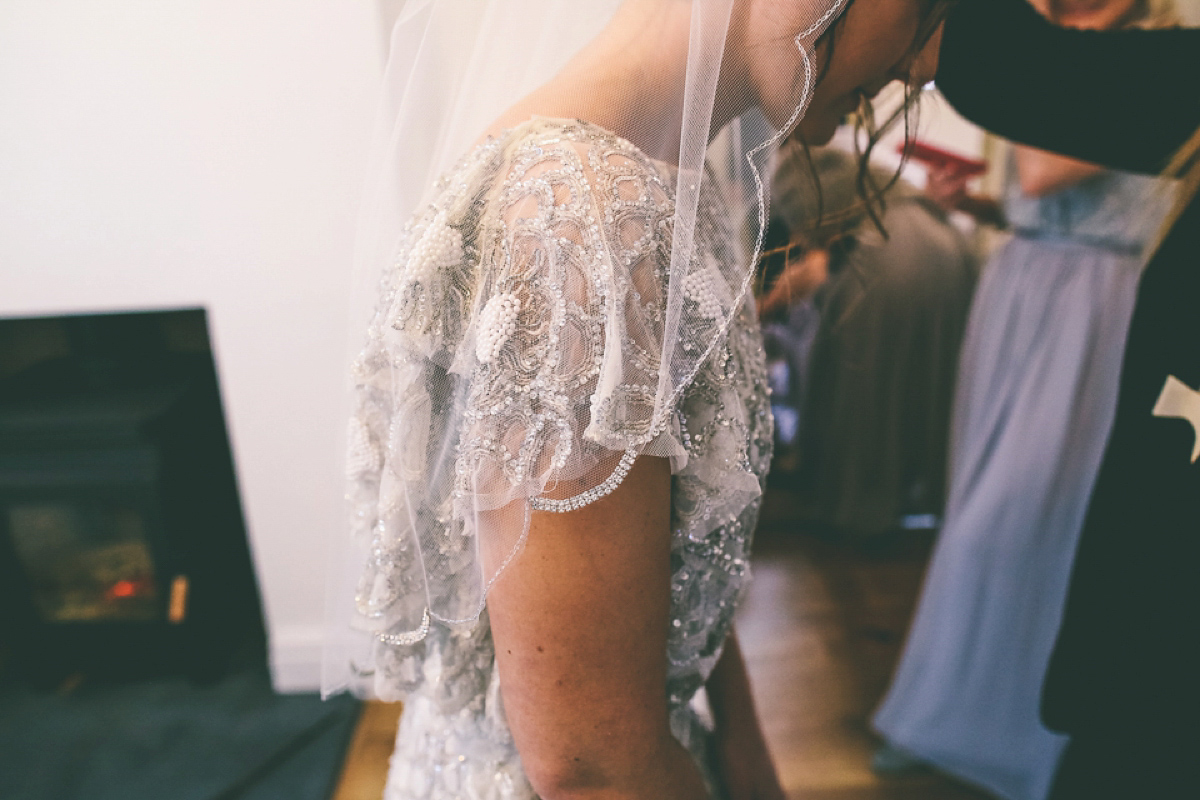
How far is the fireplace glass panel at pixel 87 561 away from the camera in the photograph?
1.68 meters

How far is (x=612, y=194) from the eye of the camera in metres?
0.48

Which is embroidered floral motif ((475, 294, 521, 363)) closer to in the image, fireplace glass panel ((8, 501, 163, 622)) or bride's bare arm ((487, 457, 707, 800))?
bride's bare arm ((487, 457, 707, 800))

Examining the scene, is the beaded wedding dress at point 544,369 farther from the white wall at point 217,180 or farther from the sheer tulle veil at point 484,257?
the white wall at point 217,180

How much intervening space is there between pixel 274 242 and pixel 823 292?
55.8 inches

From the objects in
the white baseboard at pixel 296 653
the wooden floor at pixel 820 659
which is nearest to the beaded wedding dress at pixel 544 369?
the wooden floor at pixel 820 659

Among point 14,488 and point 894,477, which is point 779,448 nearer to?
point 894,477

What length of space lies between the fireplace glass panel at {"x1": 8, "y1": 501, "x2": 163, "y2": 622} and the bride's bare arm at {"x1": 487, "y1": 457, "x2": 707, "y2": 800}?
157cm

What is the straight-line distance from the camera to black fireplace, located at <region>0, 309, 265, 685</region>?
62.0 inches

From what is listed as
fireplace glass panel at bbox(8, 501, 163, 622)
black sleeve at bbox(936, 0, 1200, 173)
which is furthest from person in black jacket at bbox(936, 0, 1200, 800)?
fireplace glass panel at bbox(8, 501, 163, 622)

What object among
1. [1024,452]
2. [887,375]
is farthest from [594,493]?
[887,375]

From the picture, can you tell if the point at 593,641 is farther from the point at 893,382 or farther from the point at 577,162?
the point at 893,382

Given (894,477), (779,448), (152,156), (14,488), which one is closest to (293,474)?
(14,488)

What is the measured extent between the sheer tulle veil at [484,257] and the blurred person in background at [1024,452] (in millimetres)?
1038

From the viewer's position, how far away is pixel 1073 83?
2.92 feet
